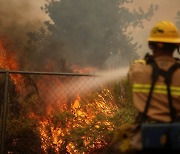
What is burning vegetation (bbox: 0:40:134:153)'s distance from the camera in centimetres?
602

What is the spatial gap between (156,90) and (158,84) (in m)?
0.05

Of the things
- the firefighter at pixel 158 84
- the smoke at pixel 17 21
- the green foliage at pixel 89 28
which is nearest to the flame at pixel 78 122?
the firefighter at pixel 158 84

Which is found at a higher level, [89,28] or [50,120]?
[89,28]

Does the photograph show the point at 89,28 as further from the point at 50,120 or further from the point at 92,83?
the point at 50,120

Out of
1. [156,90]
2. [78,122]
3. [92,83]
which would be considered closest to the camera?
[156,90]

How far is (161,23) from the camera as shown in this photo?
310 centimetres

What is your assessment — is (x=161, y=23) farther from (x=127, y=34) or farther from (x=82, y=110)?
(x=127, y=34)

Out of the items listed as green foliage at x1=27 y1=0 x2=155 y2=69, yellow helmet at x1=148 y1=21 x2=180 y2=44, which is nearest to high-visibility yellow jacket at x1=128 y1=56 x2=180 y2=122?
yellow helmet at x1=148 y1=21 x2=180 y2=44

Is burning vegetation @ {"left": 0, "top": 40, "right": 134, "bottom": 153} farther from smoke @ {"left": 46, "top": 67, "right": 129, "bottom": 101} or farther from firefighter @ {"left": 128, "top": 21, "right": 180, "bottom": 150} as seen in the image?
firefighter @ {"left": 128, "top": 21, "right": 180, "bottom": 150}

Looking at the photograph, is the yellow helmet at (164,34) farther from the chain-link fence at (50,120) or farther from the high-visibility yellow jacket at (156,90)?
the chain-link fence at (50,120)

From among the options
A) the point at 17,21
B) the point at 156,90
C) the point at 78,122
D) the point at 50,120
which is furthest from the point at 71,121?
the point at 17,21

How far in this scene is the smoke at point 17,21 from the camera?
48.0 ft

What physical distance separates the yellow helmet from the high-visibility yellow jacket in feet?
0.52

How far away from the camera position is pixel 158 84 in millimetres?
2947
